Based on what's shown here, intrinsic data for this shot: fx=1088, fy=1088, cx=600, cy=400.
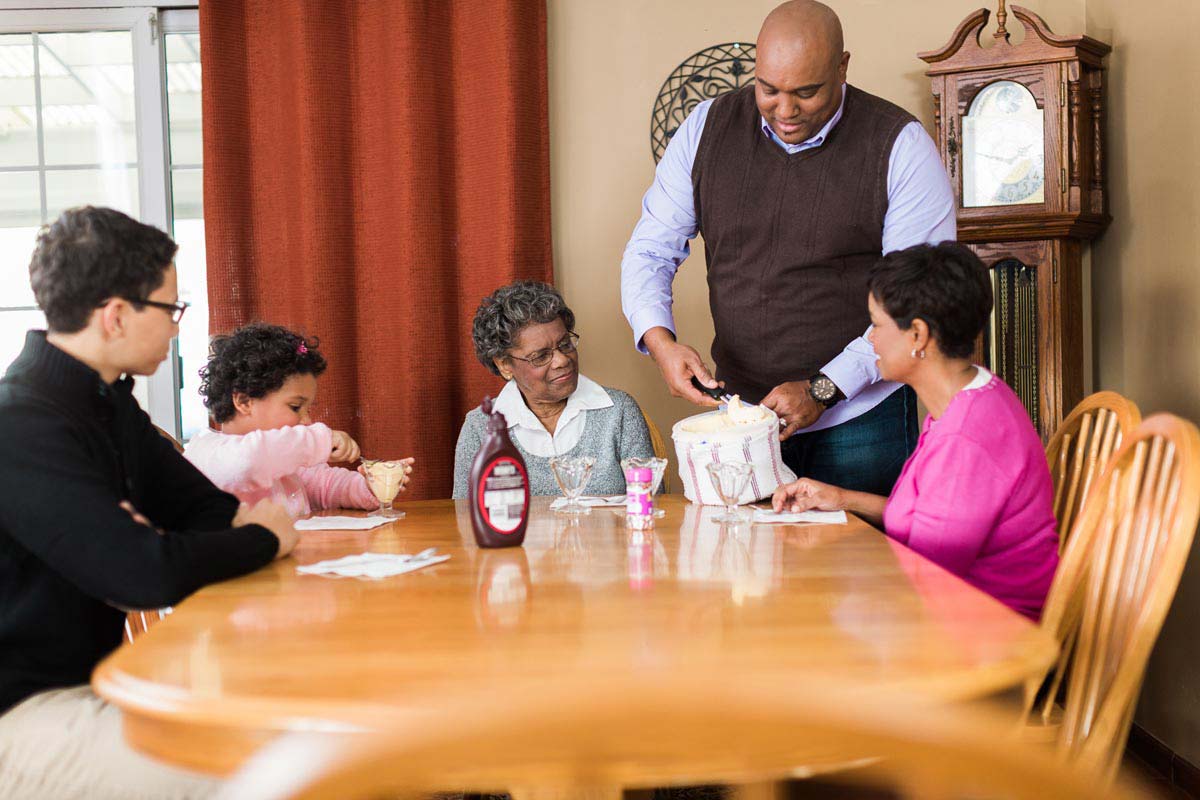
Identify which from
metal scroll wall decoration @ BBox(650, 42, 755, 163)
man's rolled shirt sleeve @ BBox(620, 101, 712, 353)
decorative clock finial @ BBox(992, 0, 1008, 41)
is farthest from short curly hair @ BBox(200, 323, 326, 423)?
decorative clock finial @ BBox(992, 0, 1008, 41)

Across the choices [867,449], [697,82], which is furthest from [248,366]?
[697,82]

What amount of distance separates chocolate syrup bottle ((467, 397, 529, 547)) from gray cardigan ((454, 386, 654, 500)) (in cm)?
81

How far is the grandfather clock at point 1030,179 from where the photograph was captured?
9.06 feet

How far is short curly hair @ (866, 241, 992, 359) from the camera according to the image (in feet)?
5.99

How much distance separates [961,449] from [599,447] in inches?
41.7

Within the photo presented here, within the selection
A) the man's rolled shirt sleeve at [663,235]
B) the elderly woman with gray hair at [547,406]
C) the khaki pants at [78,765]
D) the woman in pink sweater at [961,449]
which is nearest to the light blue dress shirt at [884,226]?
A: the man's rolled shirt sleeve at [663,235]

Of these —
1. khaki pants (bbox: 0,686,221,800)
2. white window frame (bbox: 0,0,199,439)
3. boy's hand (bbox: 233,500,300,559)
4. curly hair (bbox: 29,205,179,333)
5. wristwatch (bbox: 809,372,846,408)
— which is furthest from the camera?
white window frame (bbox: 0,0,199,439)

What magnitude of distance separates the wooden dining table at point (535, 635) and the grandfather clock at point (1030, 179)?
1457 millimetres

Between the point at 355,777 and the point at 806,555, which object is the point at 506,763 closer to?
the point at 355,777

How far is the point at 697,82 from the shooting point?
127 inches

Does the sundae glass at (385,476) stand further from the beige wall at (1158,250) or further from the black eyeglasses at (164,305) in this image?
the beige wall at (1158,250)

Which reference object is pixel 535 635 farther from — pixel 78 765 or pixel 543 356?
pixel 543 356

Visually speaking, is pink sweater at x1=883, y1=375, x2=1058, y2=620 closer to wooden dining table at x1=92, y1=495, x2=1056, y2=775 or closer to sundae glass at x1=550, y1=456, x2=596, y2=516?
wooden dining table at x1=92, y1=495, x2=1056, y2=775

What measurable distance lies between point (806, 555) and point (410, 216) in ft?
6.54
